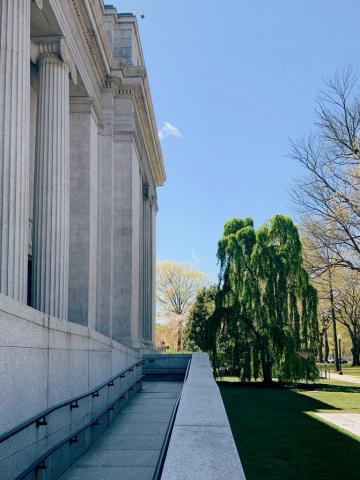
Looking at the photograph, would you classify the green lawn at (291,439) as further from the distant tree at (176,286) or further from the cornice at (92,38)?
the distant tree at (176,286)

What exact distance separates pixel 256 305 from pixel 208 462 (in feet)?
85.2

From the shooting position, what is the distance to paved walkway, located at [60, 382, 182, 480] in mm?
7250

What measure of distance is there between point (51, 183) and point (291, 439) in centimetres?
909

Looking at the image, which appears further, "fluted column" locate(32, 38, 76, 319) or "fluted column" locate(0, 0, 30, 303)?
"fluted column" locate(32, 38, 76, 319)

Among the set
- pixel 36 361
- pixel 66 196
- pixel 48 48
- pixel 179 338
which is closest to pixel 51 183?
pixel 66 196

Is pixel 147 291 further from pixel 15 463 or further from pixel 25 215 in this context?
pixel 15 463

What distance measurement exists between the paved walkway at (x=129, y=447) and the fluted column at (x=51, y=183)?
3931 mm

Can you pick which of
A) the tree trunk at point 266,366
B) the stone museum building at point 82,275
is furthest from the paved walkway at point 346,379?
the stone museum building at point 82,275

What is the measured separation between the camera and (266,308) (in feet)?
94.5

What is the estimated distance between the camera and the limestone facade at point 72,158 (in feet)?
38.4

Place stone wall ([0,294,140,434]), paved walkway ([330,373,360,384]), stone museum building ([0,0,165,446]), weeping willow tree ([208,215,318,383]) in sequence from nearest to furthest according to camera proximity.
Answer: stone wall ([0,294,140,434])
stone museum building ([0,0,165,446])
weeping willow tree ([208,215,318,383])
paved walkway ([330,373,360,384])

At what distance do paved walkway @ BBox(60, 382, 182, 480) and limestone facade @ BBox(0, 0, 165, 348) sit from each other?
337 cm

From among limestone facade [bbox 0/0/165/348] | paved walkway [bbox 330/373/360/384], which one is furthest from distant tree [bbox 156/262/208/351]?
limestone facade [bbox 0/0/165/348]

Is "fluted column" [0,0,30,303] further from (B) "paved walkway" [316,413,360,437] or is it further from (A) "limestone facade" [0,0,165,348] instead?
(B) "paved walkway" [316,413,360,437]
